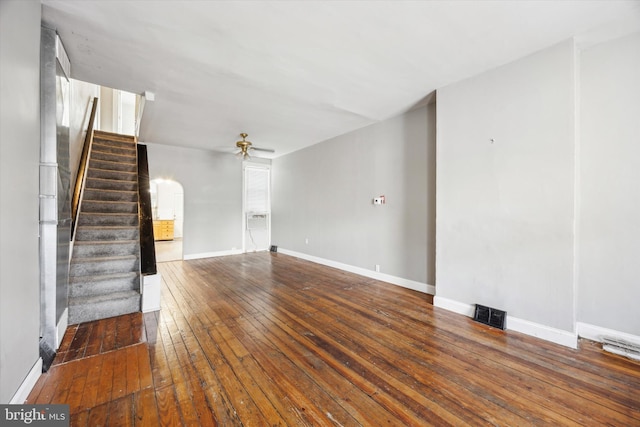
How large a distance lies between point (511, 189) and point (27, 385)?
14.5ft

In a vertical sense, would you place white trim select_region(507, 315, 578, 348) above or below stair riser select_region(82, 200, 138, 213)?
below

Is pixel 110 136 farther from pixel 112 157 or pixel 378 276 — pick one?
pixel 378 276

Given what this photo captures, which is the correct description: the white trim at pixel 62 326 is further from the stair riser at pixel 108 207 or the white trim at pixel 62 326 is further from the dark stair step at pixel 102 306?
the stair riser at pixel 108 207

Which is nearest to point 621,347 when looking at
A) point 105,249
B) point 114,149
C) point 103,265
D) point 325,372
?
point 325,372

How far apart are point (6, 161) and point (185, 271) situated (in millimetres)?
4016

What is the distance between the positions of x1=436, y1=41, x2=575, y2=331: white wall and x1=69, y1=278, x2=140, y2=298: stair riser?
4031 mm

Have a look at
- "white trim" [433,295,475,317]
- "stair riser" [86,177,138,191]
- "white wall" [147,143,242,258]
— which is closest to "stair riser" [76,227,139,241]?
"stair riser" [86,177,138,191]

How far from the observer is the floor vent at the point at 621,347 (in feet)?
7.22

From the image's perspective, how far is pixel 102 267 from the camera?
10.7 feet

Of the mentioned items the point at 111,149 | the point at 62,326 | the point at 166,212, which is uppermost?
the point at 111,149

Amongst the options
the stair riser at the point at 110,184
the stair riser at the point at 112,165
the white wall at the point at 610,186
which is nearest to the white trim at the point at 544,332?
the white wall at the point at 610,186

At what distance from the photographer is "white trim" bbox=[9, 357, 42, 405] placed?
1.56 metres

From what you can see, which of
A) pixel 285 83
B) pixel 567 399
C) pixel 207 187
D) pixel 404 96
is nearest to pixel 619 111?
pixel 404 96

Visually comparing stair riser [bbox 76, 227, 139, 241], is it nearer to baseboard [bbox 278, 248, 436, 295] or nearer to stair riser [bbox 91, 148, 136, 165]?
stair riser [bbox 91, 148, 136, 165]
